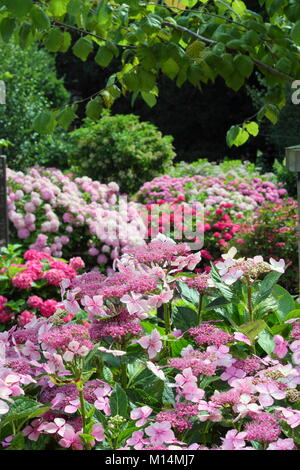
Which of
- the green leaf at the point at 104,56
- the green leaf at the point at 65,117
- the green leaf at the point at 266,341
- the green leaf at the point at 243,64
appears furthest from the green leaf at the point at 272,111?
the green leaf at the point at 266,341

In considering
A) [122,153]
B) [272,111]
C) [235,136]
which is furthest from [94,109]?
[122,153]

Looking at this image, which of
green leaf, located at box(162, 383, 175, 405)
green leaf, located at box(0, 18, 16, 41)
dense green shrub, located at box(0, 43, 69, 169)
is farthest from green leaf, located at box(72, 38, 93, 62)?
dense green shrub, located at box(0, 43, 69, 169)

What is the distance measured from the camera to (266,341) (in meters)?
1.53

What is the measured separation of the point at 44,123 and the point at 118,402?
1332mm

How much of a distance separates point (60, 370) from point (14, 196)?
5805 mm

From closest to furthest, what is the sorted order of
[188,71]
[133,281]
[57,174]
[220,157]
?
[133,281] < [188,71] < [57,174] < [220,157]

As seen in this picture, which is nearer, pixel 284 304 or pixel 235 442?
pixel 235 442

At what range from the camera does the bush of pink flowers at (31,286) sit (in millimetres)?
4262

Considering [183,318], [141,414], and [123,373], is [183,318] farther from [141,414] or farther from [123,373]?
[141,414]

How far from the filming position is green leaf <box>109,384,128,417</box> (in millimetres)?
1294

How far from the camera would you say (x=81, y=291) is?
1.55 m

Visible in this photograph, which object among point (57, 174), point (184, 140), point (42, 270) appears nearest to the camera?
point (42, 270)

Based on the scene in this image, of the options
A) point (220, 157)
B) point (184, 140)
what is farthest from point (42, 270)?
point (184, 140)

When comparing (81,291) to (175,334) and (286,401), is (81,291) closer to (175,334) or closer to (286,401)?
(175,334)
